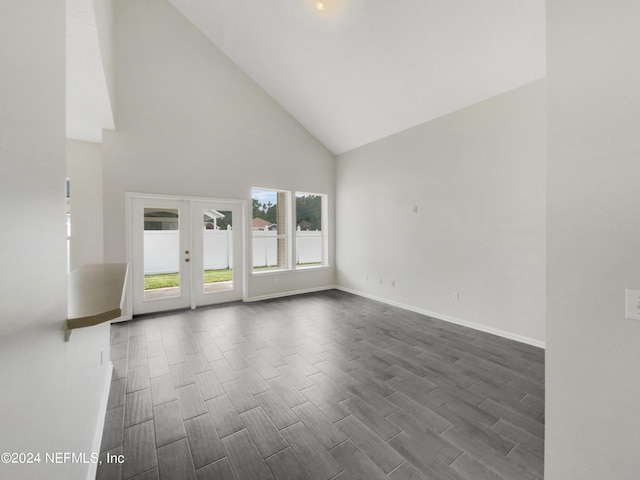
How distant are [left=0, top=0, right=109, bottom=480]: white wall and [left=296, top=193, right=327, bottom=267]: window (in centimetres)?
529

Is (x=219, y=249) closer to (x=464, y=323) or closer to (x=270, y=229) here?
(x=270, y=229)

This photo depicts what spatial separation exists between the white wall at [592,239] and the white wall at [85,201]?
6.09 metres

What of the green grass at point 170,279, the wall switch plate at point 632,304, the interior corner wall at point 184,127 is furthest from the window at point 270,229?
the wall switch plate at point 632,304

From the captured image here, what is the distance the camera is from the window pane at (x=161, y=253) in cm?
467

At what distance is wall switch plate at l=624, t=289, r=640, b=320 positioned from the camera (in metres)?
1.11

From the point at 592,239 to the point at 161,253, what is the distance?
17.8ft

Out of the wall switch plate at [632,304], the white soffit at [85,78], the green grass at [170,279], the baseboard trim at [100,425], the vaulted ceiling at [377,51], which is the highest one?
the vaulted ceiling at [377,51]

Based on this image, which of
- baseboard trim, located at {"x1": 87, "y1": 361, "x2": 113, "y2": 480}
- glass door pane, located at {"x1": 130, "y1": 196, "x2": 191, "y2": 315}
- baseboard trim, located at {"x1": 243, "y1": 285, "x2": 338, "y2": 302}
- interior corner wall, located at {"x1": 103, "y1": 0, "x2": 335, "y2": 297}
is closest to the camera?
baseboard trim, located at {"x1": 87, "y1": 361, "x2": 113, "y2": 480}

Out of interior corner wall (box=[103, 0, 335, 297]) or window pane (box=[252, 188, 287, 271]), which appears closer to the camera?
interior corner wall (box=[103, 0, 335, 297])

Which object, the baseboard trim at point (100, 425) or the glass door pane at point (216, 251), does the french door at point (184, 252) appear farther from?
the baseboard trim at point (100, 425)

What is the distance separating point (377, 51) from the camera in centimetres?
386

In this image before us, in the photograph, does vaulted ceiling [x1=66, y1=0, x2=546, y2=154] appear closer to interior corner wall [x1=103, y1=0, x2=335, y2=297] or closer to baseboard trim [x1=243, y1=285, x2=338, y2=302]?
interior corner wall [x1=103, y1=0, x2=335, y2=297]

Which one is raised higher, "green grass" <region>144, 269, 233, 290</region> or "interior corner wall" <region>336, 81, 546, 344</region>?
"interior corner wall" <region>336, 81, 546, 344</region>

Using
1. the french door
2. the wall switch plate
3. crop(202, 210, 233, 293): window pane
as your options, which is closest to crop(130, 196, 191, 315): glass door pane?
the french door
